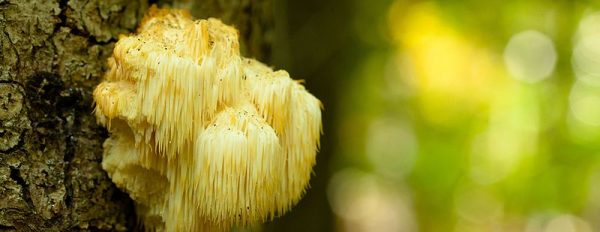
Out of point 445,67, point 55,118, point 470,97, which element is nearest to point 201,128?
point 55,118

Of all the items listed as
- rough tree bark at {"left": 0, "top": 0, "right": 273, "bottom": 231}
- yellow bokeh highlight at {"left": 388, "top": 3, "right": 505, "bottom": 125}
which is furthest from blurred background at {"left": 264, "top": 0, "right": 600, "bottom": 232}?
rough tree bark at {"left": 0, "top": 0, "right": 273, "bottom": 231}

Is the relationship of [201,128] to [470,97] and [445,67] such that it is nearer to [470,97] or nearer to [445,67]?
[445,67]

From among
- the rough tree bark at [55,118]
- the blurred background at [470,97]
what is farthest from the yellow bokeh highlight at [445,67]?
the rough tree bark at [55,118]

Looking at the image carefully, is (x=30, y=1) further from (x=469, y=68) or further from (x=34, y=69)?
(x=469, y=68)

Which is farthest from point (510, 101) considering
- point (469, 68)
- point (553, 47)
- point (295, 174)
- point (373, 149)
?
point (295, 174)

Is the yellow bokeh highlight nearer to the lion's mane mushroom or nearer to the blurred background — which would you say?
the blurred background
